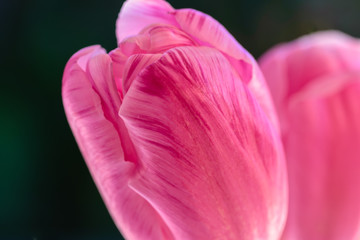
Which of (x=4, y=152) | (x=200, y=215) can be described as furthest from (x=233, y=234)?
(x=4, y=152)

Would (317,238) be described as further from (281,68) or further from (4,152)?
(4,152)

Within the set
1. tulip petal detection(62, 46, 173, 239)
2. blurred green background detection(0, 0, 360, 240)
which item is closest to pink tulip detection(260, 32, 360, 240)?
tulip petal detection(62, 46, 173, 239)

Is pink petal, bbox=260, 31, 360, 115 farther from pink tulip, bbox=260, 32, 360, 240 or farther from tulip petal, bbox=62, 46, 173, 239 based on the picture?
tulip petal, bbox=62, 46, 173, 239

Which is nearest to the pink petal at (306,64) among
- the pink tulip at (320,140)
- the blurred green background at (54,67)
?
the pink tulip at (320,140)

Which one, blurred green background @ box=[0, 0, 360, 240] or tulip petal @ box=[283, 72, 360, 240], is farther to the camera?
blurred green background @ box=[0, 0, 360, 240]

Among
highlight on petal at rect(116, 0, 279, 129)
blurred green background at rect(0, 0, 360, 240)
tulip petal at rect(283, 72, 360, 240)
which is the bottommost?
blurred green background at rect(0, 0, 360, 240)

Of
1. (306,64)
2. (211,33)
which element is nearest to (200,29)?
(211,33)

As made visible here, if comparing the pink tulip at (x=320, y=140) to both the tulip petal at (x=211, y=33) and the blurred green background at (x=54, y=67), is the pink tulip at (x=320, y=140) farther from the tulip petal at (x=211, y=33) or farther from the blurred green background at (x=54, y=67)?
the blurred green background at (x=54, y=67)

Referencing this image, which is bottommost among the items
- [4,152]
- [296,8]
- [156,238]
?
[4,152]
